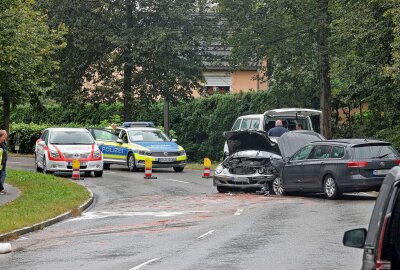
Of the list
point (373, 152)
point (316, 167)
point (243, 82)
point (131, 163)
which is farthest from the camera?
point (243, 82)

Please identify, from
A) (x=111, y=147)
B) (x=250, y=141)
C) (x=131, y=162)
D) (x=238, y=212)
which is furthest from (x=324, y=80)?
(x=238, y=212)

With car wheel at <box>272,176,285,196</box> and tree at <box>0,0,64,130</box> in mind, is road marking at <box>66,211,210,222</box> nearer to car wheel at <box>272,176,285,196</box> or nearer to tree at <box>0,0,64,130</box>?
car wheel at <box>272,176,285,196</box>

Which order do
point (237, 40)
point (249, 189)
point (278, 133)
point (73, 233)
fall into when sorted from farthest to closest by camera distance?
point (237, 40)
point (278, 133)
point (249, 189)
point (73, 233)

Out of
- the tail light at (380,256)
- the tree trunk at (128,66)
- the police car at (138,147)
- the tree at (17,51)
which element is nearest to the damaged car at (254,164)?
the tree at (17,51)

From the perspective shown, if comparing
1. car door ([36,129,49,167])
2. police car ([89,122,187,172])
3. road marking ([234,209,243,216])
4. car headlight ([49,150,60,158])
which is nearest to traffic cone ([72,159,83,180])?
car headlight ([49,150,60,158])

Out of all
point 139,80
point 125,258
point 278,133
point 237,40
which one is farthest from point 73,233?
point 139,80

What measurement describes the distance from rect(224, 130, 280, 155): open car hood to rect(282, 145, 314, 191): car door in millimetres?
1300

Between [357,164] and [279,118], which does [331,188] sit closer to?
[357,164]

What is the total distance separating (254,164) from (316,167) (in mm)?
2218

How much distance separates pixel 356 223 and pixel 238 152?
9.29 m

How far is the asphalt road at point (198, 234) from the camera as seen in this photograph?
1409 cm

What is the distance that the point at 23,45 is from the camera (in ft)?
103

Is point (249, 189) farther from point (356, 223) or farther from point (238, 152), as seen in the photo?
point (356, 223)

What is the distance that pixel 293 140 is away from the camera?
94.9ft
